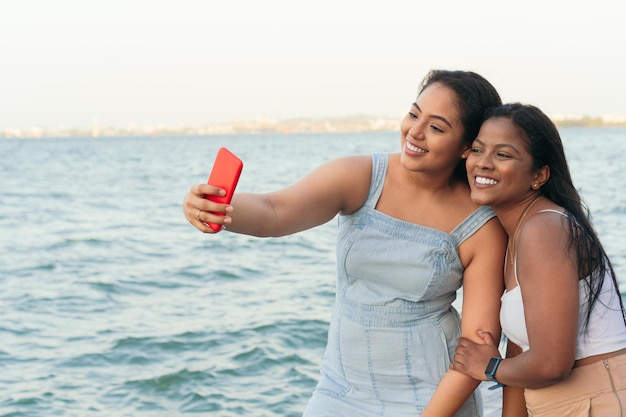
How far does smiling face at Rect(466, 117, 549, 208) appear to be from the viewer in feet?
10.1

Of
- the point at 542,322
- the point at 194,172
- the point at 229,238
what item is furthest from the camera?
the point at 194,172

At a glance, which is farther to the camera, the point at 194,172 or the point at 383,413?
the point at 194,172

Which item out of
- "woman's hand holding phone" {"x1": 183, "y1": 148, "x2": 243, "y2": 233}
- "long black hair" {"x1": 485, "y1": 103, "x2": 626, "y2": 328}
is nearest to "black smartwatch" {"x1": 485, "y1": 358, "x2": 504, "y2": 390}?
"long black hair" {"x1": 485, "y1": 103, "x2": 626, "y2": 328}

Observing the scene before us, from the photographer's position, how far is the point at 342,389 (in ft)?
11.6

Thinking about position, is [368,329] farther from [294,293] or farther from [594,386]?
[294,293]

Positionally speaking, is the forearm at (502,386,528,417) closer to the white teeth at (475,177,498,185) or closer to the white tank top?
the white tank top

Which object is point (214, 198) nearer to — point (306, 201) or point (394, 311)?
point (306, 201)

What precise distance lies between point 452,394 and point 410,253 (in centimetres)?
56

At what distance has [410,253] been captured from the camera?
340 centimetres

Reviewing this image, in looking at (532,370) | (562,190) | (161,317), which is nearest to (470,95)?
(562,190)

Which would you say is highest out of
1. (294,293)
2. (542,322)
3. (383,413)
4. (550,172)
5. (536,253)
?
(550,172)

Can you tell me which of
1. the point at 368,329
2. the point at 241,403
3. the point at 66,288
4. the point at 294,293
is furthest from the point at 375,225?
the point at 66,288

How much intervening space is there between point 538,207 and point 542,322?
0.42 m

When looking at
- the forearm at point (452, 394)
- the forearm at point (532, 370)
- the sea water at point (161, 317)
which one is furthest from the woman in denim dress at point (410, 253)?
the sea water at point (161, 317)
